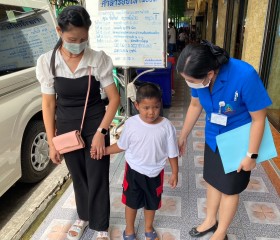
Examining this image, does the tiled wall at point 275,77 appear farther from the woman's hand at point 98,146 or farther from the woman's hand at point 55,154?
the woman's hand at point 55,154

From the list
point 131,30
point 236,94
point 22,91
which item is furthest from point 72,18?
point 131,30

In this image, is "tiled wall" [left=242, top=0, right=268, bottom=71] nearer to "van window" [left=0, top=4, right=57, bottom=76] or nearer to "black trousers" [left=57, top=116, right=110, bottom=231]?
"van window" [left=0, top=4, right=57, bottom=76]

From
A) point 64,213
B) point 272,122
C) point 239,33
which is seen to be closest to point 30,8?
point 64,213

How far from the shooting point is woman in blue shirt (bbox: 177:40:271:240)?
1.31 metres

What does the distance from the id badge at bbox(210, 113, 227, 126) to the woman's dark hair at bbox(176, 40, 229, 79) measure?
270 mm

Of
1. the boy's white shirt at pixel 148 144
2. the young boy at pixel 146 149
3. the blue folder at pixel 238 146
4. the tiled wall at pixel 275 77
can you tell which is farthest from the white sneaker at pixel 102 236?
the tiled wall at pixel 275 77

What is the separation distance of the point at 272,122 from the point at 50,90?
3403 millimetres

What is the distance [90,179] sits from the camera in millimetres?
1771

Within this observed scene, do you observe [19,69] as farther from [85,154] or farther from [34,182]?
[85,154]

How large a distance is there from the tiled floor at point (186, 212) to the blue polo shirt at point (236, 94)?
3.15 feet

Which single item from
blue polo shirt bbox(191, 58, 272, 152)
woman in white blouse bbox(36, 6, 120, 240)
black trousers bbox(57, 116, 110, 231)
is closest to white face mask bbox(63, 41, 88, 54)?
woman in white blouse bbox(36, 6, 120, 240)

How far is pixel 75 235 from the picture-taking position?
1.97 meters

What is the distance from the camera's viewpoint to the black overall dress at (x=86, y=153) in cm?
156

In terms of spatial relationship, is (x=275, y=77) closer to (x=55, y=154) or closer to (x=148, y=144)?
(x=148, y=144)
